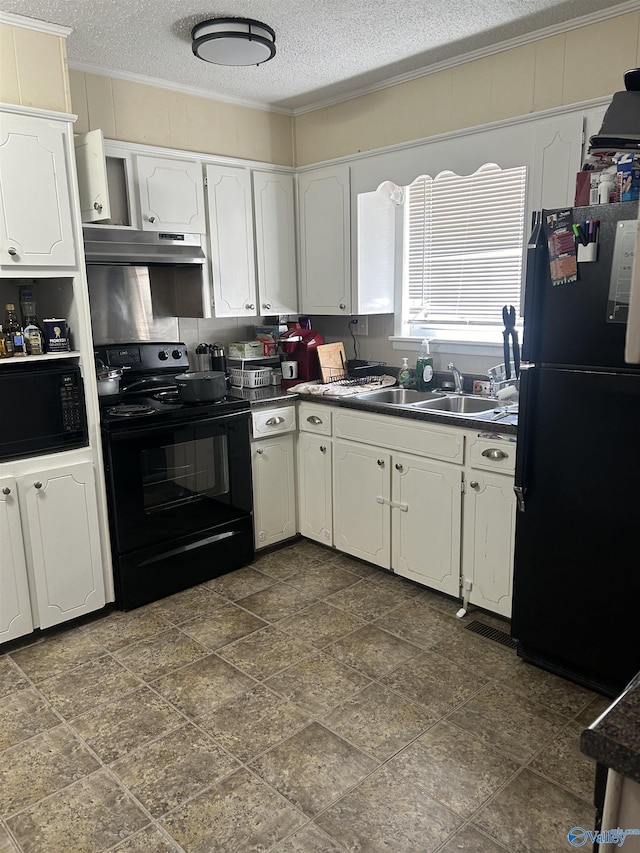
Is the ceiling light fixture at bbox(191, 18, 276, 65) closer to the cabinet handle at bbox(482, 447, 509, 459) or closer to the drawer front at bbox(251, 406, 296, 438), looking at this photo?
the drawer front at bbox(251, 406, 296, 438)

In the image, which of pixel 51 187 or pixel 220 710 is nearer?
pixel 220 710

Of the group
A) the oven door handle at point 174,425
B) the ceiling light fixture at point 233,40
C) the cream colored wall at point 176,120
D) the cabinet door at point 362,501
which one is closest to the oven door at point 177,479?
the oven door handle at point 174,425

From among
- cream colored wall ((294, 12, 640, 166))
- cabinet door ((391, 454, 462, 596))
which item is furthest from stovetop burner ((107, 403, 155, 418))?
cream colored wall ((294, 12, 640, 166))

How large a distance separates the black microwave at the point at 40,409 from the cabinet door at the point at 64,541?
126 mm

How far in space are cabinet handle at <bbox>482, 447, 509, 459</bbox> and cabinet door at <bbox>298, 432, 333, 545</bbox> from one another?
3.27ft

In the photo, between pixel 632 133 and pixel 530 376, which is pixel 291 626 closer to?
pixel 530 376

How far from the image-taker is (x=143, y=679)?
2.50 meters

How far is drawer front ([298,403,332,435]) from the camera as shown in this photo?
11.4 ft

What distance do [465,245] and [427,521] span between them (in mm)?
1512

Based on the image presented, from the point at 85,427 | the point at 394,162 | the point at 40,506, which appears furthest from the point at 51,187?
the point at 394,162

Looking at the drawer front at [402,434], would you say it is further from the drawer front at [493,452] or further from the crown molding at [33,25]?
the crown molding at [33,25]

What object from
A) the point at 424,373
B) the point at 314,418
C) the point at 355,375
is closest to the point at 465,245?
the point at 424,373

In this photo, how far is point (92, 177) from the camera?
109 inches

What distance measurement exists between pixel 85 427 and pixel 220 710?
1341 millimetres
